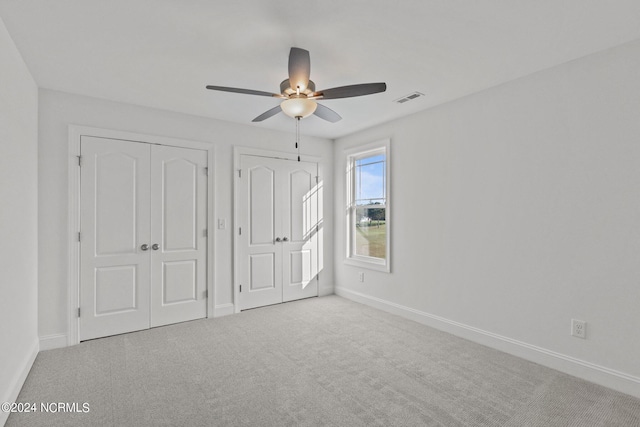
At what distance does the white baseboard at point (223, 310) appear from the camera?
406 centimetres

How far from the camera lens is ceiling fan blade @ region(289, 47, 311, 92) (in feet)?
7.31

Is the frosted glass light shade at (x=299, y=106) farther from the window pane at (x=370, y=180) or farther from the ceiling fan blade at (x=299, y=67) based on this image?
the window pane at (x=370, y=180)

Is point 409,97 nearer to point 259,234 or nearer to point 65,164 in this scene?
point 259,234

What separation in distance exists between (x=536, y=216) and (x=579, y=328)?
37.0 inches

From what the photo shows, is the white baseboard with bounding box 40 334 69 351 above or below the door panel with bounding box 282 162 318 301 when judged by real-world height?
below

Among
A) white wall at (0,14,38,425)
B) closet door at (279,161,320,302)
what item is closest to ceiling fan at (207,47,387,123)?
white wall at (0,14,38,425)

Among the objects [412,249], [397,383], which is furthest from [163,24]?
[412,249]

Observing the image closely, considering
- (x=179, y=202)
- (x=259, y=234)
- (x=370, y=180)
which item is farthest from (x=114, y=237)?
(x=370, y=180)

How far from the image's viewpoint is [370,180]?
468cm

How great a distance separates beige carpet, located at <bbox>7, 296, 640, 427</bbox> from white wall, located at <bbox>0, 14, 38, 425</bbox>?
0.27 m

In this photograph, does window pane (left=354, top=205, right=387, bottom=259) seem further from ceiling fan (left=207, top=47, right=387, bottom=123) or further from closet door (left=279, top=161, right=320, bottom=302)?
ceiling fan (left=207, top=47, right=387, bottom=123)

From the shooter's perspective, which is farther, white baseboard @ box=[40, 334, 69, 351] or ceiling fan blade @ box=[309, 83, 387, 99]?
white baseboard @ box=[40, 334, 69, 351]

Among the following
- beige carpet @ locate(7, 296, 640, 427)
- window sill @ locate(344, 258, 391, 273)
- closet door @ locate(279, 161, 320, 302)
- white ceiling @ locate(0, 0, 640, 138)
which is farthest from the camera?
closet door @ locate(279, 161, 320, 302)

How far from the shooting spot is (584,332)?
2527mm
